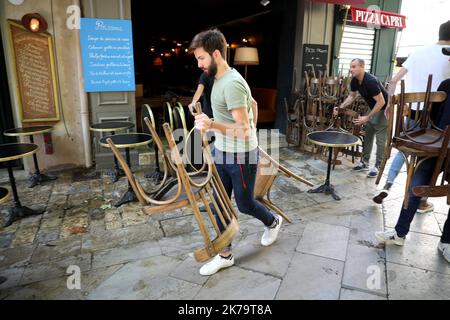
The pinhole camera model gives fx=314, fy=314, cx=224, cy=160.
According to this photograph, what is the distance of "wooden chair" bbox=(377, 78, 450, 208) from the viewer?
2.22 metres

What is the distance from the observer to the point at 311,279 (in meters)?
2.43

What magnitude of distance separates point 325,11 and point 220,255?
5870mm

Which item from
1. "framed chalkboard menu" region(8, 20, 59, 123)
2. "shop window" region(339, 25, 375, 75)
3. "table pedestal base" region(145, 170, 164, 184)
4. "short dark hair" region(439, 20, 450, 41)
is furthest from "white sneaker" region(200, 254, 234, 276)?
"shop window" region(339, 25, 375, 75)

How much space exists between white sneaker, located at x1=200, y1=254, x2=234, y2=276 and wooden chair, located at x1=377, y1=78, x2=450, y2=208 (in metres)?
1.54

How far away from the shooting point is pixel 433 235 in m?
3.13

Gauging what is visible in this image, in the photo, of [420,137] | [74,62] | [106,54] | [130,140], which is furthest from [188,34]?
[420,137]

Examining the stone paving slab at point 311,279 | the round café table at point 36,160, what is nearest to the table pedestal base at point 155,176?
the round café table at point 36,160

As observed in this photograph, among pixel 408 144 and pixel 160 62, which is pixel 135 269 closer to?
pixel 408 144

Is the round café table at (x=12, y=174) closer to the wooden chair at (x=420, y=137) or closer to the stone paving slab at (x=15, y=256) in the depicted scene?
the stone paving slab at (x=15, y=256)

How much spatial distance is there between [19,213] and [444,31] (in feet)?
16.0

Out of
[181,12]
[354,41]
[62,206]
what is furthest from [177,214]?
[181,12]

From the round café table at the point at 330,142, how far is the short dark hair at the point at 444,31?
1.34 m
